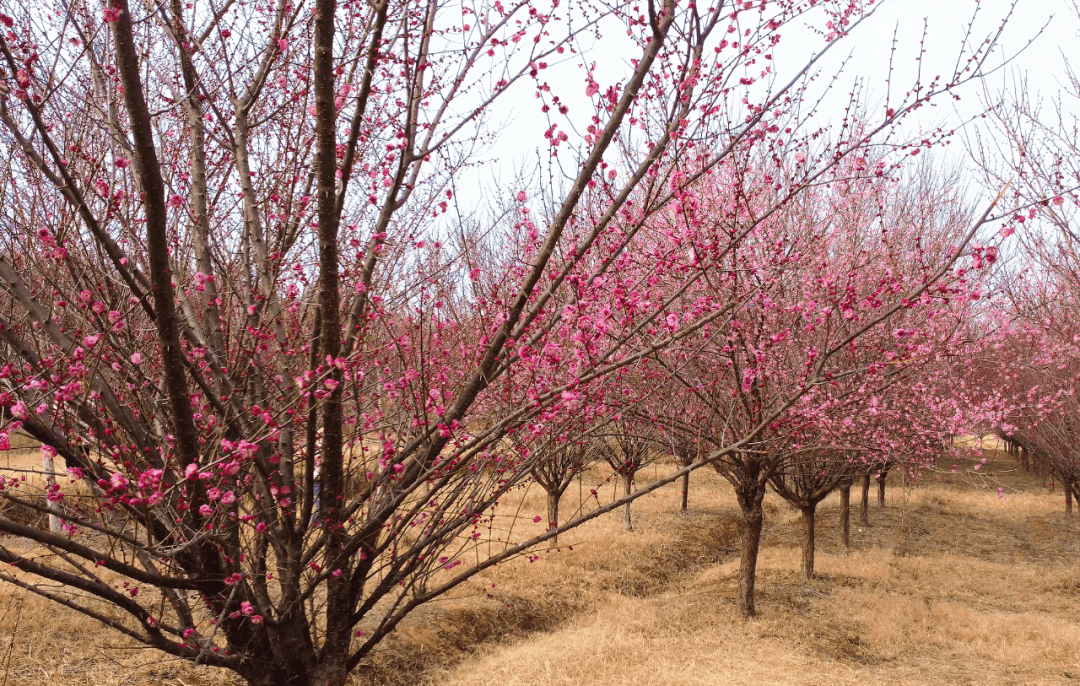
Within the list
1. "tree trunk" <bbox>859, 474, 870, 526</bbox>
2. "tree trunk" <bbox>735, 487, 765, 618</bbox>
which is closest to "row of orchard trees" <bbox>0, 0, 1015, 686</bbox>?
"tree trunk" <bbox>735, 487, 765, 618</bbox>

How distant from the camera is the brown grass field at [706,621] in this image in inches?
295

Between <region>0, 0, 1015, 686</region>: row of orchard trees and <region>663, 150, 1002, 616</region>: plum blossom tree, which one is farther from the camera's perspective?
<region>663, 150, 1002, 616</region>: plum blossom tree

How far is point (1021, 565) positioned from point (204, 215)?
50.3 feet

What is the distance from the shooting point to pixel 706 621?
9.70 meters

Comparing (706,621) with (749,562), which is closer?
(706,621)

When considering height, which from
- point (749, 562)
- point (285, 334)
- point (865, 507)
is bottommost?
point (865, 507)

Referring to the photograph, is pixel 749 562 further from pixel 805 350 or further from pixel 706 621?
pixel 805 350

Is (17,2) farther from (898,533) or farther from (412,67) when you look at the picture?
(898,533)

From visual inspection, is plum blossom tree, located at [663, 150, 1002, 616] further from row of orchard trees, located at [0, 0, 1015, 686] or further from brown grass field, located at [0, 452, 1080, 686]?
row of orchard trees, located at [0, 0, 1015, 686]

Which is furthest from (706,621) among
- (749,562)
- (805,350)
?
(805,350)

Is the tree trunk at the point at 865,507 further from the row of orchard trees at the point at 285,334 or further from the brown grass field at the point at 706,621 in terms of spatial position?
the row of orchard trees at the point at 285,334

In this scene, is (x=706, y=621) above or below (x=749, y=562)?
below

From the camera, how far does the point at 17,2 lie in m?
4.43

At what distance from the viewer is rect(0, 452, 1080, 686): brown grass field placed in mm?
7492
